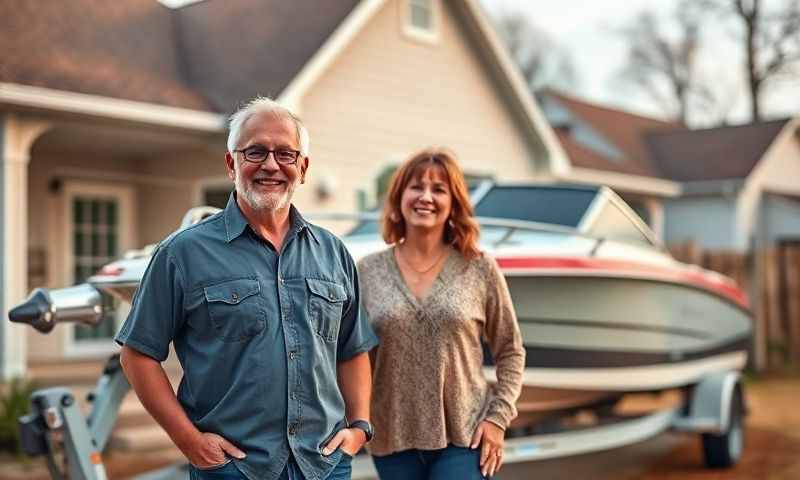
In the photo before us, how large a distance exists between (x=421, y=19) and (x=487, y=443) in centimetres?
952

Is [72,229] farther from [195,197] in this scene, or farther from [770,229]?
[770,229]

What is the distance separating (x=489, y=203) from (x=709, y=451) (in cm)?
261

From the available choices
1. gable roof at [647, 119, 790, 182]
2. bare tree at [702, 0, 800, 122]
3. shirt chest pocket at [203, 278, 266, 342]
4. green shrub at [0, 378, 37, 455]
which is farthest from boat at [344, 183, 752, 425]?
bare tree at [702, 0, 800, 122]

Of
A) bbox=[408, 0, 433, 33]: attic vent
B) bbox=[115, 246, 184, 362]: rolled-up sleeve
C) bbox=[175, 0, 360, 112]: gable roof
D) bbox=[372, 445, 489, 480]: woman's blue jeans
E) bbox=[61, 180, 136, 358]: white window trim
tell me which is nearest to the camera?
bbox=[115, 246, 184, 362]: rolled-up sleeve

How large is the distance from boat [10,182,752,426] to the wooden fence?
5.91 m

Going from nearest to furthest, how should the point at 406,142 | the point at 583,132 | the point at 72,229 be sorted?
1. the point at 72,229
2. the point at 406,142
3. the point at 583,132

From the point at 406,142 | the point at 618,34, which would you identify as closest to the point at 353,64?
the point at 406,142

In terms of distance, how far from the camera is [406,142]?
11.4 meters

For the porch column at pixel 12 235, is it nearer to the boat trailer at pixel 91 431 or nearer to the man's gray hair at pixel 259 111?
the boat trailer at pixel 91 431

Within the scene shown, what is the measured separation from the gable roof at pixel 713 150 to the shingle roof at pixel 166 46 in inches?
472

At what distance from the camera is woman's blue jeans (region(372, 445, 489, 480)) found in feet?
9.65

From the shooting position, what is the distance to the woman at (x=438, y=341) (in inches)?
117

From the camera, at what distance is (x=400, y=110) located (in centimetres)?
1137

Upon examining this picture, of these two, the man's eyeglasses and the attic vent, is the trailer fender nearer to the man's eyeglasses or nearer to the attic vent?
the man's eyeglasses
